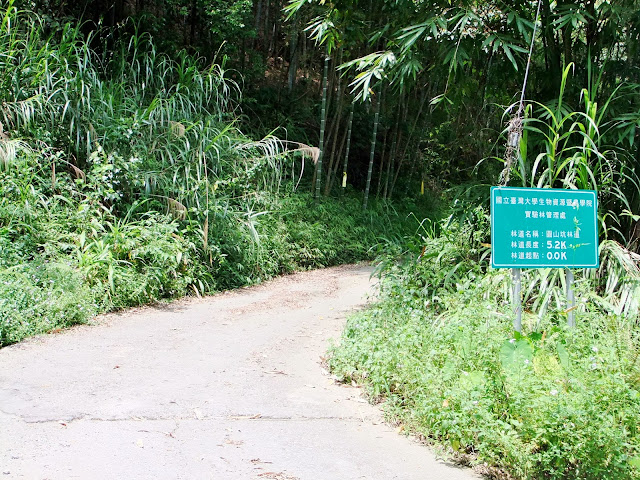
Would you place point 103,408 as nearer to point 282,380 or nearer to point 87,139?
point 282,380

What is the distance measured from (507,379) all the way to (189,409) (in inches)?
83.3

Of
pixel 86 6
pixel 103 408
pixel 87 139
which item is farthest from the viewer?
pixel 86 6

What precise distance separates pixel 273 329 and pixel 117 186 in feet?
11.2

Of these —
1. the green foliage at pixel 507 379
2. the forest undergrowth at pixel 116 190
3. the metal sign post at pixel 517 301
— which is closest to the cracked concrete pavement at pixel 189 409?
the green foliage at pixel 507 379

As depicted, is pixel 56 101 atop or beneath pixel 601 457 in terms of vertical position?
atop

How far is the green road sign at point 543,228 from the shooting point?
13.6 feet

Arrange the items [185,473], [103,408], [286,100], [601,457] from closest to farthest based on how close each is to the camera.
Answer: [601,457] < [185,473] < [103,408] < [286,100]

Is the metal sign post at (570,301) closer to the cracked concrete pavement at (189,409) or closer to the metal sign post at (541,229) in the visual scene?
the metal sign post at (541,229)

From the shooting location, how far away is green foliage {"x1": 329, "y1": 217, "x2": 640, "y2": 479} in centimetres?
328

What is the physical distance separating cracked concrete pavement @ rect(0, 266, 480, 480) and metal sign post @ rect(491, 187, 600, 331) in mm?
1339

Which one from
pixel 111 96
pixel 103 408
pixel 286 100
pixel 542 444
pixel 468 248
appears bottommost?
pixel 103 408

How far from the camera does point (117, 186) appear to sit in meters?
9.01

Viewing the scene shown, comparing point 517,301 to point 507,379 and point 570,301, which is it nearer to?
point 570,301

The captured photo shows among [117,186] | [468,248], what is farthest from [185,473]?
[117,186]
